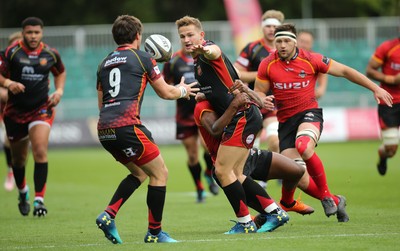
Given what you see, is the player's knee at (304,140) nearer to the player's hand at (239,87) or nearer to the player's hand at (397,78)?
the player's hand at (239,87)

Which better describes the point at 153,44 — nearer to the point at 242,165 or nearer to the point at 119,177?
the point at 242,165

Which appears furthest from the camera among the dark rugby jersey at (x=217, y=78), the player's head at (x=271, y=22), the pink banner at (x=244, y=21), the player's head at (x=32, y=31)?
the pink banner at (x=244, y=21)

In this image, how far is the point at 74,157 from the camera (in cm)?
2555

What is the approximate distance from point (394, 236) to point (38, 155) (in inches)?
223

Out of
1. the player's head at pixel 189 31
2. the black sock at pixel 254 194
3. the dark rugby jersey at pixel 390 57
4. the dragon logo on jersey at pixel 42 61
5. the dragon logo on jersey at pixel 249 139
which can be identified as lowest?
the black sock at pixel 254 194

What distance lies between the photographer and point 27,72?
41.4 ft

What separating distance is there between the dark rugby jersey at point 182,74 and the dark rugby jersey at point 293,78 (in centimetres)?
405

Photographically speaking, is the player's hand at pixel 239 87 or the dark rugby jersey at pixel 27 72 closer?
the player's hand at pixel 239 87

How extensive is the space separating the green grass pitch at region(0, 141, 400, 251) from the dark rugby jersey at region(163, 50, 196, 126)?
54.2 inches

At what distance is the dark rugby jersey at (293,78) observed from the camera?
414 inches

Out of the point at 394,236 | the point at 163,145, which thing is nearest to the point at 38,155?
the point at 394,236

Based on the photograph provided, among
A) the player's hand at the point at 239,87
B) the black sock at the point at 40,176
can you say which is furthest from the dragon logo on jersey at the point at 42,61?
the player's hand at the point at 239,87

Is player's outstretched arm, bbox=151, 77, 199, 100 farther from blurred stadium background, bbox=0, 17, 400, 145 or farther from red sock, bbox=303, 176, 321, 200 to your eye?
blurred stadium background, bbox=0, 17, 400, 145

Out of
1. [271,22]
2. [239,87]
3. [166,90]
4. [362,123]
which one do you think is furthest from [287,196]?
[362,123]
